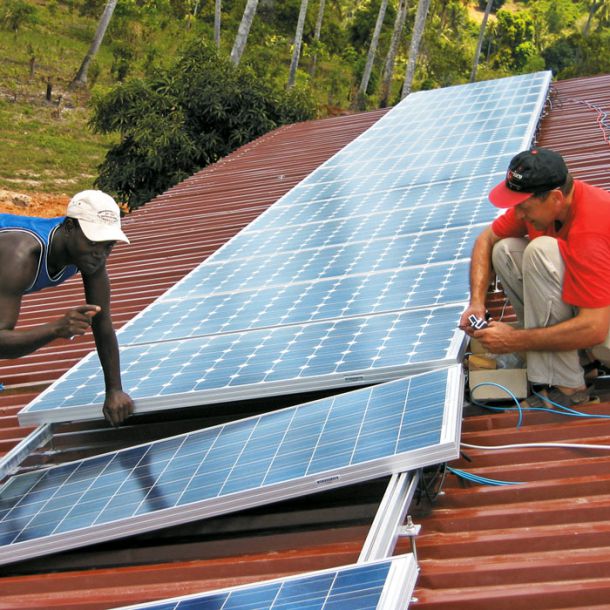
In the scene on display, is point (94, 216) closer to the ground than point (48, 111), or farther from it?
farther from it

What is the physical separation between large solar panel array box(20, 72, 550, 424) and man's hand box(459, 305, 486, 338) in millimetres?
64

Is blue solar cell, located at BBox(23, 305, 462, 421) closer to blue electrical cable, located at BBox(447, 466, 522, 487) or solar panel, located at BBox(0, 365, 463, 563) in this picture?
solar panel, located at BBox(0, 365, 463, 563)

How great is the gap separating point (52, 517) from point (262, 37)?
4994cm

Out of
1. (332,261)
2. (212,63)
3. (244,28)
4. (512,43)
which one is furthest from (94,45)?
(512,43)

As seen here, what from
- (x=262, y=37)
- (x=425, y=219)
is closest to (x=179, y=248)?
(x=425, y=219)

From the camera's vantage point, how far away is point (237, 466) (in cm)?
488

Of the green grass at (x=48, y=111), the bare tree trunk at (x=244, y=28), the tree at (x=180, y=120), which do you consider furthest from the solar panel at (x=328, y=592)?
the bare tree trunk at (x=244, y=28)

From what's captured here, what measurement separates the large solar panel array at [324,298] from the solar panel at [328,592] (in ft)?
5.85

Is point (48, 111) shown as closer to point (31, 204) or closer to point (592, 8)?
point (31, 204)

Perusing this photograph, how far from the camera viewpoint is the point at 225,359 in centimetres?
607

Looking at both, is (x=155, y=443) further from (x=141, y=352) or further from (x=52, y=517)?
(x=141, y=352)

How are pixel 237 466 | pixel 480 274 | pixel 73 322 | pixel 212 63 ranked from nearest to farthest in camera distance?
pixel 237 466, pixel 73 322, pixel 480 274, pixel 212 63

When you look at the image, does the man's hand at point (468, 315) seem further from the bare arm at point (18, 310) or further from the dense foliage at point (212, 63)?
the dense foliage at point (212, 63)

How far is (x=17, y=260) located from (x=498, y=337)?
8.65ft
